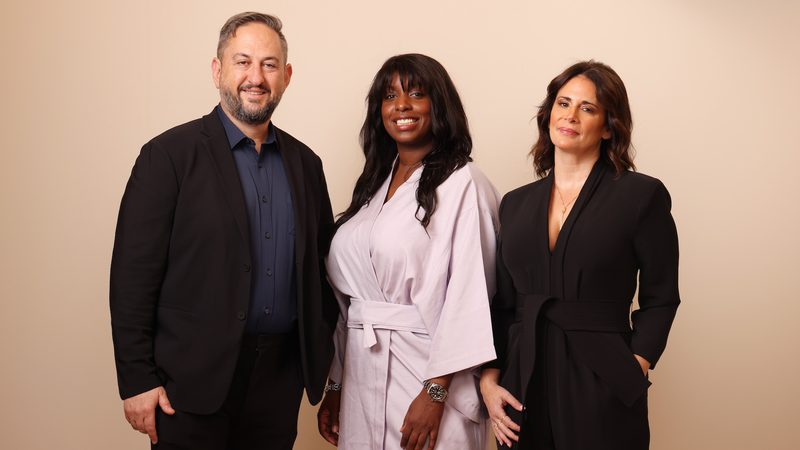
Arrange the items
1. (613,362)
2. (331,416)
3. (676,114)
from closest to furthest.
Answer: (613,362) → (331,416) → (676,114)

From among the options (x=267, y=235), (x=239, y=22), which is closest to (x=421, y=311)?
(x=267, y=235)

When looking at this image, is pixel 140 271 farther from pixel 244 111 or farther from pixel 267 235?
pixel 244 111

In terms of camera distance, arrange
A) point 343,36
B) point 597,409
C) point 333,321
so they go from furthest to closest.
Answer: point 343,36
point 333,321
point 597,409

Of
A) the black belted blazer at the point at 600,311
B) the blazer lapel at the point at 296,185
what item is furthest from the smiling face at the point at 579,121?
the blazer lapel at the point at 296,185

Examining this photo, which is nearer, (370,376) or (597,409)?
(597,409)

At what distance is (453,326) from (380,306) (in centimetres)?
27

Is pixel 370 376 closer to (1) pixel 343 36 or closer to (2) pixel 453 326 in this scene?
(2) pixel 453 326

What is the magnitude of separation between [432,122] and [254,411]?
1.11 m

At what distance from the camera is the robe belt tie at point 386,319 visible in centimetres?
238

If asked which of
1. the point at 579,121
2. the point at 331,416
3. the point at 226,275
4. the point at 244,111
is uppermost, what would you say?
Result: the point at 244,111

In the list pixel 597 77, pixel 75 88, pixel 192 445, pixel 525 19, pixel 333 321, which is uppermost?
pixel 525 19

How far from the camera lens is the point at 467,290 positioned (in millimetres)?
2312

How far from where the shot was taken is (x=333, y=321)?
2604mm

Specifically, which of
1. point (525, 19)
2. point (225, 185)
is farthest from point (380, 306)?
point (525, 19)
